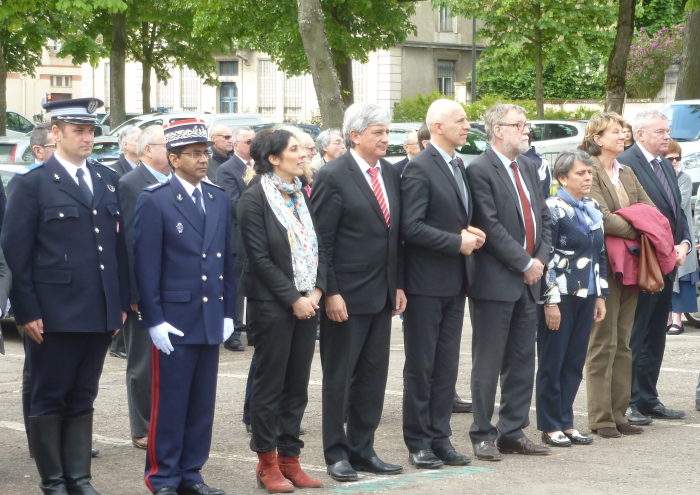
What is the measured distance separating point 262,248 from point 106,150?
12.4m

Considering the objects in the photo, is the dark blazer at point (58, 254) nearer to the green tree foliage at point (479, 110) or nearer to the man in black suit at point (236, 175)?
the man in black suit at point (236, 175)

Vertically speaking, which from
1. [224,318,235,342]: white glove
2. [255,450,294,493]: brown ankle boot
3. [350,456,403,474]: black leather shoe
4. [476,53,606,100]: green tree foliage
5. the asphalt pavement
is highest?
[476,53,606,100]: green tree foliage

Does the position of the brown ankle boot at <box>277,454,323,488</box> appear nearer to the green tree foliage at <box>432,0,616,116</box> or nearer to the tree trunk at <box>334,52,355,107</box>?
the tree trunk at <box>334,52,355,107</box>

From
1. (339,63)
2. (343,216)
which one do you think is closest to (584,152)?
(343,216)

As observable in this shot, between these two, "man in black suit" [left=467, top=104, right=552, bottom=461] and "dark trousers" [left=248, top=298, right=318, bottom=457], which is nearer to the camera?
"dark trousers" [left=248, top=298, right=318, bottom=457]

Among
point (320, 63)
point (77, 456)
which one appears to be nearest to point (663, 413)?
point (77, 456)

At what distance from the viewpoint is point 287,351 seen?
18.8ft

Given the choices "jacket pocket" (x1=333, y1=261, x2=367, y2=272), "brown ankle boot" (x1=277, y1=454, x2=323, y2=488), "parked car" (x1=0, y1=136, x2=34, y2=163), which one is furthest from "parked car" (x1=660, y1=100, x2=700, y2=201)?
"brown ankle boot" (x1=277, y1=454, x2=323, y2=488)

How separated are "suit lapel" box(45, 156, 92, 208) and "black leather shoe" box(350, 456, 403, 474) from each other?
219 centimetres

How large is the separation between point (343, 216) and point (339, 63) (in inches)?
843

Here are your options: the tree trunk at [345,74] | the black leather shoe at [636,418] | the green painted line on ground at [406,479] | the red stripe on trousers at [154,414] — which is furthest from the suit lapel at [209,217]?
the tree trunk at [345,74]

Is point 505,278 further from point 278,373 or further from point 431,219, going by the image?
point 278,373

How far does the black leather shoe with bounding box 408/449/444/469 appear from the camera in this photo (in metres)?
6.17

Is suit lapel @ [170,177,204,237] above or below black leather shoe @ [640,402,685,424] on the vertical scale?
above
